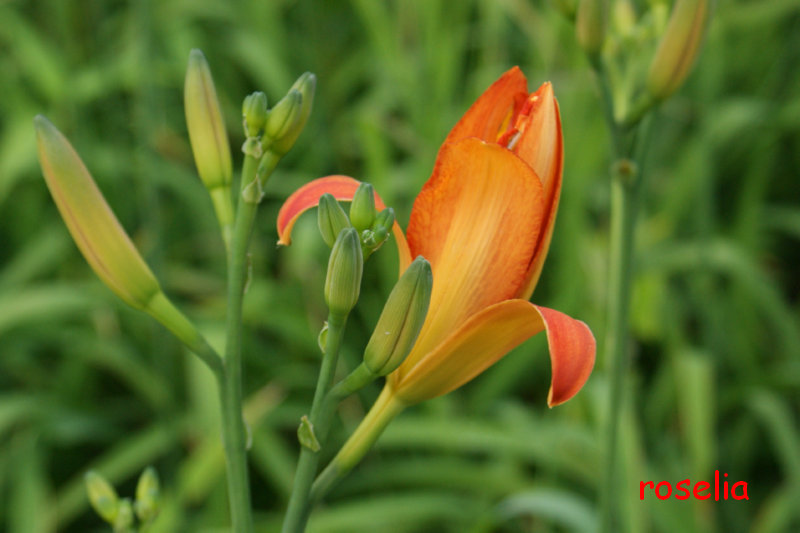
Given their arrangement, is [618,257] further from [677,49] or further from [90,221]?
[90,221]

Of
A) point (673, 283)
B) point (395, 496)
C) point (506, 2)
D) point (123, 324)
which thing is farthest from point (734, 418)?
point (123, 324)

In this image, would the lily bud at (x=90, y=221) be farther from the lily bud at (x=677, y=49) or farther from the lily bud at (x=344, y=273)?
the lily bud at (x=677, y=49)

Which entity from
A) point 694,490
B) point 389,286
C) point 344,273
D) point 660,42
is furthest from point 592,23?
point 389,286

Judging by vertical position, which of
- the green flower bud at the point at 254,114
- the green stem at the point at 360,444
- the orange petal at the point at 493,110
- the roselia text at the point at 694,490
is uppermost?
the green flower bud at the point at 254,114

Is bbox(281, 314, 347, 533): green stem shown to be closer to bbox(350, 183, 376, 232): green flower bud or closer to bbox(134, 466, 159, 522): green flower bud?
bbox(350, 183, 376, 232): green flower bud

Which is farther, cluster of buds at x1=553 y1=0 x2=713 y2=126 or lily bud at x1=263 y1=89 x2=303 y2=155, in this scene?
cluster of buds at x1=553 y1=0 x2=713 y2=126


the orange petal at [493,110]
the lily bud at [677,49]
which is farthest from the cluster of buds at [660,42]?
the orange petal at [493,110]

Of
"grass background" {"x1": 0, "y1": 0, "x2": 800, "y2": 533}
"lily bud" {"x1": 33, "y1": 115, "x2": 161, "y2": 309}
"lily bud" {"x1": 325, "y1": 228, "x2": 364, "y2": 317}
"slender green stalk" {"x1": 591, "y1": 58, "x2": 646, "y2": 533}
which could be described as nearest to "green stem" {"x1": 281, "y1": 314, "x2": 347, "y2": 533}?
"lily bud" {"x1": 325, "y1": 228, "x2": 364, "y2": 317}

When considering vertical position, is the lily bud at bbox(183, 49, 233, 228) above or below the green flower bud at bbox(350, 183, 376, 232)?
above
